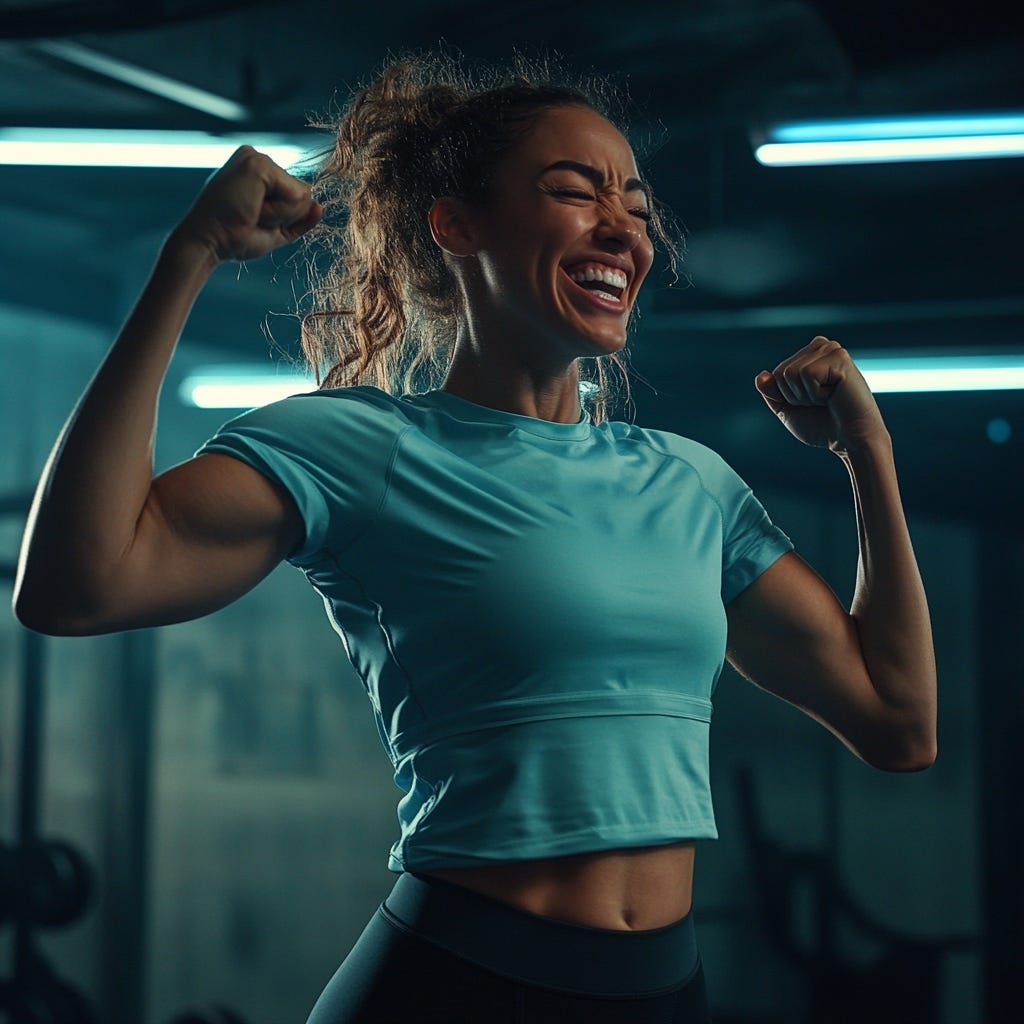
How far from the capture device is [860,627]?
4.24 ft

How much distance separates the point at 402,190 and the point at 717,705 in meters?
3.86

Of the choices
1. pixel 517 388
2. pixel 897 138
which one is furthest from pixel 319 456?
pixel 897 138

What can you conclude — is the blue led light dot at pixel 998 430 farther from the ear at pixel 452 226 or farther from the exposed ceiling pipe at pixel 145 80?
the ear at pixel 452 226

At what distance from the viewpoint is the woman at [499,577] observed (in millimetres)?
977

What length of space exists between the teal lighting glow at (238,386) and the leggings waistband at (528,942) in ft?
11.0

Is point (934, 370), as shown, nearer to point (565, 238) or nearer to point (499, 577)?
point (565, 238)

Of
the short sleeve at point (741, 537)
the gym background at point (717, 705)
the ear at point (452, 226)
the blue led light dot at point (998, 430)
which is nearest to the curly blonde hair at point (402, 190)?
the ear at point (452, 226)

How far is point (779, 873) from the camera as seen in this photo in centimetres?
491

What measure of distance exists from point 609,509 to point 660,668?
0.14 meters

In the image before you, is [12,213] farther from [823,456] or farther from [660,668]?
[660,668]

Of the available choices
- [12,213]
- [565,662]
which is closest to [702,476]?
[565,662]

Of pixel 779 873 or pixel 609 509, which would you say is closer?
pixel 609 509

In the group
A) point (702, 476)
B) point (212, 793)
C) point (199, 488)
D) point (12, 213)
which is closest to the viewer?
point (199, 488)

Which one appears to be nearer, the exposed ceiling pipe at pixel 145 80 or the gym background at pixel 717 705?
the exposed ceiling pipe at pixel 145 80
